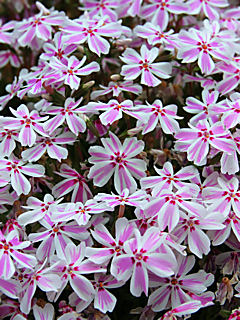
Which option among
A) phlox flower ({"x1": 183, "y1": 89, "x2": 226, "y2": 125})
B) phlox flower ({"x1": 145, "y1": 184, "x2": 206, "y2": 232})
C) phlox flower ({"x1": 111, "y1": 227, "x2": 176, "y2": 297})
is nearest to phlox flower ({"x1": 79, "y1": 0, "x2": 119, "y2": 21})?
phlox flower ({"x1": 183, "y1": 89, "x2": 226, "y2": 125})

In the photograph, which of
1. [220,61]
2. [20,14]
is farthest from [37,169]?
[20,14]

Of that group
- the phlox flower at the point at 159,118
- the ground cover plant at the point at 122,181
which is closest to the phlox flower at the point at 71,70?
the ground cover plant at the point at 122,181

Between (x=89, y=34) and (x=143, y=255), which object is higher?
(x=89, y=34)

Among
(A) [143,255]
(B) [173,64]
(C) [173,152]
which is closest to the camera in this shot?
(A) [143,255]

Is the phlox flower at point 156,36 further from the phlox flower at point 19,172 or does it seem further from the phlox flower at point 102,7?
the phlox flower at point 19,172

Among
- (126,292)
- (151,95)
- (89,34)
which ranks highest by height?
(89,34)

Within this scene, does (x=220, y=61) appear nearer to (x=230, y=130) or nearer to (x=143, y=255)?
(x=230, y=130)

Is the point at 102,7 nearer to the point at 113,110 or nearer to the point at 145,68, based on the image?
the point at 145,68

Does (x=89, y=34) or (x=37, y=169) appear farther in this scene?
(x=89, y=34)

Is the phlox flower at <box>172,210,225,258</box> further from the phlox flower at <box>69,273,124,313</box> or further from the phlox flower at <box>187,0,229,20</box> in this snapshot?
the phlox flower at <box>187,0,229,20</box>
